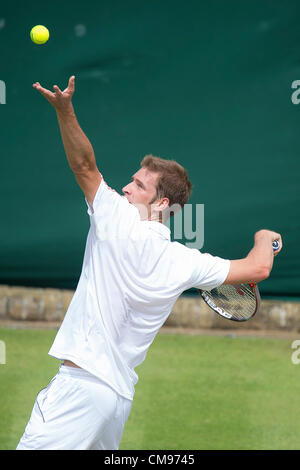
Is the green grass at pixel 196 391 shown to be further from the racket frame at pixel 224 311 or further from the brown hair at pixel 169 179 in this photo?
the brown hair at pixel 169 179

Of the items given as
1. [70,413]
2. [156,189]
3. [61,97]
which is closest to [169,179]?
[156,189]

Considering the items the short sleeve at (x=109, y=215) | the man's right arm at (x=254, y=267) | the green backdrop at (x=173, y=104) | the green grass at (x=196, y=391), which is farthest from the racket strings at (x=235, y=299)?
the green backdrop at (x=173, y=104)

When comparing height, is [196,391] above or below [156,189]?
below

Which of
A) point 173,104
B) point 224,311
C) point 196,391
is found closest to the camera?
point 224,311

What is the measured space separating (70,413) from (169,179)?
2.82 ft

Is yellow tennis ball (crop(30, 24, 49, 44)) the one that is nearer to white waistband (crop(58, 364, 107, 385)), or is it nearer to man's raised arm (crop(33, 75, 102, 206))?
man's raised arm (crop(33, 75, 102, 206))

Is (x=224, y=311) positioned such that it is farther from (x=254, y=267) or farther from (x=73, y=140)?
(x=73, y=140)

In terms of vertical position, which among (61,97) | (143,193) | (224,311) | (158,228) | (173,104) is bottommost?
(224,311)

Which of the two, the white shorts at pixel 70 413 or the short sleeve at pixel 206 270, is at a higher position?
the short sleeve at pixel 206 270

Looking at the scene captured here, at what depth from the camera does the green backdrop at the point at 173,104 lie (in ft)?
18.1

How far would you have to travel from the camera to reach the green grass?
13.6 ft

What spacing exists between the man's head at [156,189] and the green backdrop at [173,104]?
2.82m

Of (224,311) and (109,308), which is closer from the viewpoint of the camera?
(109,308)

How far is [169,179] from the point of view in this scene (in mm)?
2615
